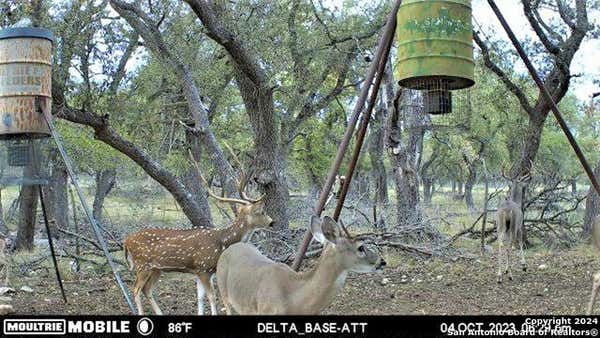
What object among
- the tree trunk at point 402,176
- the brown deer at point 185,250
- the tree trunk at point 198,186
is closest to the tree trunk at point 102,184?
the tree trunk at point 198,186

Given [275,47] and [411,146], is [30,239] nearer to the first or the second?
[275,47]

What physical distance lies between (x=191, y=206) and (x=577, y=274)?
587 cm

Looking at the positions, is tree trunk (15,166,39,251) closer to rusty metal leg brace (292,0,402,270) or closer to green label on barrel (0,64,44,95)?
green label on barrel (0,64,44,95)

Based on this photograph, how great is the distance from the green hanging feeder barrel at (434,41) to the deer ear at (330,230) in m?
1.98

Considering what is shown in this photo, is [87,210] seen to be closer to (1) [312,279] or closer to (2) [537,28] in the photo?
A: (1) [312,279]

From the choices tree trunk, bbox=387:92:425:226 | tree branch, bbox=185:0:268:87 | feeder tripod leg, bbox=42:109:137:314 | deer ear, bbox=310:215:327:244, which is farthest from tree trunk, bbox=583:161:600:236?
deer ear, bbox=310:215:327:244

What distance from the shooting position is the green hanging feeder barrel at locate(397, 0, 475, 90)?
673 cm

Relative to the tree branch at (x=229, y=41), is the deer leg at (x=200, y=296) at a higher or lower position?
lower

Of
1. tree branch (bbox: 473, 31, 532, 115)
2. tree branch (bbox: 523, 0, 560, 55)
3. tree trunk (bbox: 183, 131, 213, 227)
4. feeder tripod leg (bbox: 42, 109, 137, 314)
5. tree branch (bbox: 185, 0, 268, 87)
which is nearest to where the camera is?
feeder tripod leg (bbox: 42, 109, 137, 314)

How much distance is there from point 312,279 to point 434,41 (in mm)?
2614

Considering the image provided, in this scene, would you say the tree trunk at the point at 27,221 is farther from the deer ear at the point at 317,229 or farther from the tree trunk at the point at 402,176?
the deer ear at the point at 317,229

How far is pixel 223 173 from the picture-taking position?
1251 cm
